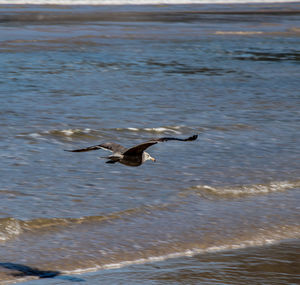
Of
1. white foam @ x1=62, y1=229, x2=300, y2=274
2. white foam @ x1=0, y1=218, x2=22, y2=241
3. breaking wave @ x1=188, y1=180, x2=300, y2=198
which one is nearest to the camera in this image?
white foam @ x1=62, y1=229, x2=300, y2=274

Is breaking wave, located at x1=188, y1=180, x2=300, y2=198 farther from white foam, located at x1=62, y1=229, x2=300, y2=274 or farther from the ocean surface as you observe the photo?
white foam, located at x1=62, y1=229, x2=300, y2=274

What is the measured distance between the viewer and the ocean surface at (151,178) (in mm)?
5820

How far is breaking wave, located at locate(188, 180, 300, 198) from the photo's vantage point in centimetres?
775

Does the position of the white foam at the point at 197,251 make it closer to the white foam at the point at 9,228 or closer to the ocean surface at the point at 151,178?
the ocean surface at the point at 151,178

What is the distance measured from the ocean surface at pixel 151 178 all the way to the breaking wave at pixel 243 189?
2 centimetres

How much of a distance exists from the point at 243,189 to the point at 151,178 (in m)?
1.08

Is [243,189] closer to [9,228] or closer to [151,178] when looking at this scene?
[151,178]

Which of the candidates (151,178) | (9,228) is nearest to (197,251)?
(9,228)

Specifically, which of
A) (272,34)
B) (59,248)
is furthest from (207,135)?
(272,34)

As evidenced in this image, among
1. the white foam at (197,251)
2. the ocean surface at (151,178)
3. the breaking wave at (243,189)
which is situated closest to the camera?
the white foam at (197,251)

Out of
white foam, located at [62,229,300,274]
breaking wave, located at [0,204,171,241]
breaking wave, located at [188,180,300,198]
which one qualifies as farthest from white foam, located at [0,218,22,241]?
breaking wave, located at [188,180,300,198]

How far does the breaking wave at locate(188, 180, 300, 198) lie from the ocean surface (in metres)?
0.02

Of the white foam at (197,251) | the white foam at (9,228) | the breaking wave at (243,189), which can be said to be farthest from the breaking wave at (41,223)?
the breaking wave at (243,189)

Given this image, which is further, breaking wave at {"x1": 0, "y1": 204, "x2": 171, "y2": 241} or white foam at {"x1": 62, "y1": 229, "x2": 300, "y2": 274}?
breaking wave at {"x1": 0, "y1": 204, "x2": 171, "y2": 241}
